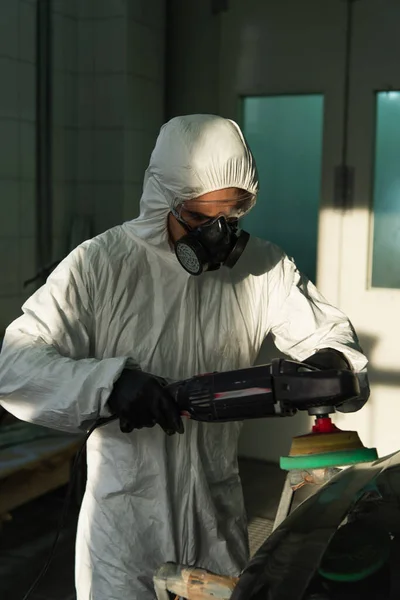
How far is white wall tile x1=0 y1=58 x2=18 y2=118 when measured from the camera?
3.32 m

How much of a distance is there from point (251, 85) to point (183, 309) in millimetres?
2390

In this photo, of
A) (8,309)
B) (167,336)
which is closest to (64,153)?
(8,309)

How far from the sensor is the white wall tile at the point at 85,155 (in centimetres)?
377

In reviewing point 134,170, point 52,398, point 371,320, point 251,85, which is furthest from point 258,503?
point 52,398

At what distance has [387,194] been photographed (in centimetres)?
370

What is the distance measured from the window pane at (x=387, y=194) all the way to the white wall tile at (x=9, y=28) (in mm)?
1608

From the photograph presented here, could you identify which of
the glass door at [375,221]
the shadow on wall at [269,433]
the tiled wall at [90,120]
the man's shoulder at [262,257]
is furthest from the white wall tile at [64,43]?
the man's shoulder at [262,257]

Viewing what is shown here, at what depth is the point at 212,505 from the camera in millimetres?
1728

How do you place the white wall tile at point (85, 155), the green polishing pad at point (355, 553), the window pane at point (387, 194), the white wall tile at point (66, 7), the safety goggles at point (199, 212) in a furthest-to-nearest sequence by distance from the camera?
the white wall tile at point (85, 155)
the window pane at point (387, 194)
the white wall tile at point (66, 7)
the safety goggles at point (199, 212)
the green polishing pad at point (355, 553)

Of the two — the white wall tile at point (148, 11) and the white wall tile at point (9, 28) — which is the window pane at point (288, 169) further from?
the white wall tile at point (9, 28)

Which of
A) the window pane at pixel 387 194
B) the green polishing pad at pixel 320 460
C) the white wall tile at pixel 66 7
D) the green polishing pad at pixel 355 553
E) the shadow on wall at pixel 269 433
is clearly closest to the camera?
the green polishing pad at pixel 355 553

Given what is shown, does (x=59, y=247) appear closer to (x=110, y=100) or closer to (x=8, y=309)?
(x=8, y=309)

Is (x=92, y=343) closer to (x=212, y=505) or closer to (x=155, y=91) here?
(x=212, y=505)

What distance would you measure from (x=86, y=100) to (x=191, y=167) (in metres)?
2.28
